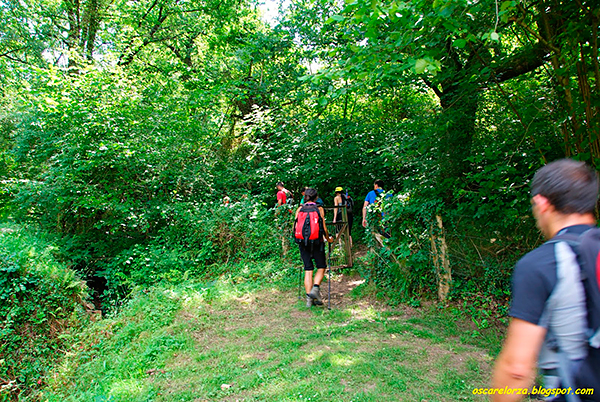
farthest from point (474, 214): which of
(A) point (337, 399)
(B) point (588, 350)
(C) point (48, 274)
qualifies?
(C) point (48, 274)

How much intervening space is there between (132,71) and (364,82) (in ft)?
39.3

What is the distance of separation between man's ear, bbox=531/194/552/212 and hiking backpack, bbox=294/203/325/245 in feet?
13.7

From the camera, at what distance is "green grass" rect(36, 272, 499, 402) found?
3539mm

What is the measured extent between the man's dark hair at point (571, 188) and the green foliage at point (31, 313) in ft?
25.7

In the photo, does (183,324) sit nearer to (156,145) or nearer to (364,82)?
(364,82)

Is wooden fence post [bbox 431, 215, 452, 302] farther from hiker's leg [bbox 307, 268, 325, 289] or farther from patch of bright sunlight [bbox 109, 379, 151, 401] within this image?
patch of bright sunlight [bbox 109, 379, 151, 401]

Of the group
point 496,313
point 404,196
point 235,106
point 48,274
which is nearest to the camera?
point 496,313

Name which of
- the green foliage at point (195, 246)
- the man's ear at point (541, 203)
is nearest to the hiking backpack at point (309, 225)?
the green foliage at point (195, 246)

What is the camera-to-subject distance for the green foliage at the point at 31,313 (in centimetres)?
628

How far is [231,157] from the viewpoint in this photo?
13.9m

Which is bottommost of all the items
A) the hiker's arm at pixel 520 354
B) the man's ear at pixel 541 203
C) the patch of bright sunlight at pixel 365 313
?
the patch of bright sunlight at pixel 365 313

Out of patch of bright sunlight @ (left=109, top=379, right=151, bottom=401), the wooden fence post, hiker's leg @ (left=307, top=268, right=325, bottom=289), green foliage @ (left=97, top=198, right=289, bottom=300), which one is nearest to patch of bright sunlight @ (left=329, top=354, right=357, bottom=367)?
hiker's leg @ (left=307, top=268, right=325, bottom=289)

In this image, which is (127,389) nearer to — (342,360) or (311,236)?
(342,360)

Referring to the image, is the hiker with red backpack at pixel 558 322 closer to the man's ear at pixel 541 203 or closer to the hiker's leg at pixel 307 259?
the man's ear at pixel 541 203
